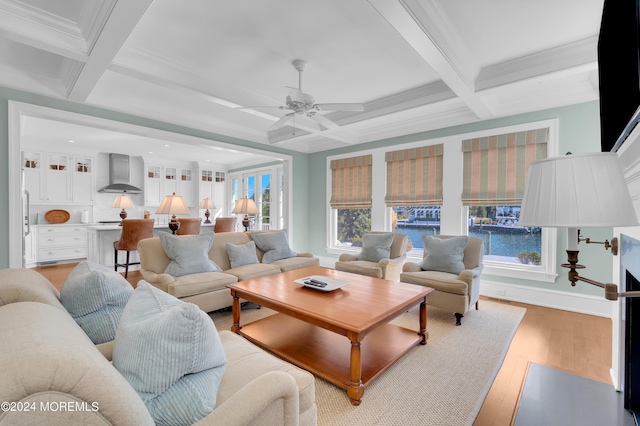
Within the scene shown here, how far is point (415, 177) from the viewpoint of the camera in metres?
4.84

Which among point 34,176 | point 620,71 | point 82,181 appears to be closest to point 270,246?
point 620,71

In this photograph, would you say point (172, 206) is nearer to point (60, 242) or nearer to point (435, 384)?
point (435, 384)

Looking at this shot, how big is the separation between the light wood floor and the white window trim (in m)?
0.51

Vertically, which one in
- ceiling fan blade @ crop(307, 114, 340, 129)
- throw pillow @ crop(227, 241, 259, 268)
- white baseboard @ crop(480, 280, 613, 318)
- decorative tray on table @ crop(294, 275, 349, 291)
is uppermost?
ceiling fan blade @ crop(307, 114, 340, 129)

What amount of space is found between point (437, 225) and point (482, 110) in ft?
5.92

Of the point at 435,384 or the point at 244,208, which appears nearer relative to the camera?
the point at 435,384

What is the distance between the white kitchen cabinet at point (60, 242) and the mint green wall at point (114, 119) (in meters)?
4.10

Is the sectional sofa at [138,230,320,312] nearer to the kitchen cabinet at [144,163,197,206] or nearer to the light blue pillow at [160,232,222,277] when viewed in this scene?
the light blue pillow at [160,232,222,277]

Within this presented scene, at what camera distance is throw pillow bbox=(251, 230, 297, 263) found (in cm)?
428

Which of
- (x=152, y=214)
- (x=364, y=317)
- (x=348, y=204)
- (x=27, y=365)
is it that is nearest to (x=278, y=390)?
(x=27, y=365)

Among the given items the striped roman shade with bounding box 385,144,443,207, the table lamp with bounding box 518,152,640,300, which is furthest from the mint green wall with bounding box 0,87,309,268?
the table lamp with bounding box 518,152,640,300

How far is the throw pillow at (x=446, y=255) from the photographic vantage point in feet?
11.4

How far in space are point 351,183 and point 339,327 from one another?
407cm

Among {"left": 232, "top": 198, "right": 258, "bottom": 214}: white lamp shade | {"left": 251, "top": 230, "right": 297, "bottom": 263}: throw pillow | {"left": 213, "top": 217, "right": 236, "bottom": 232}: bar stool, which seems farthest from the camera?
{"left": 213, "top": 217, "right": 236, "bottom": 232}: bar stool
